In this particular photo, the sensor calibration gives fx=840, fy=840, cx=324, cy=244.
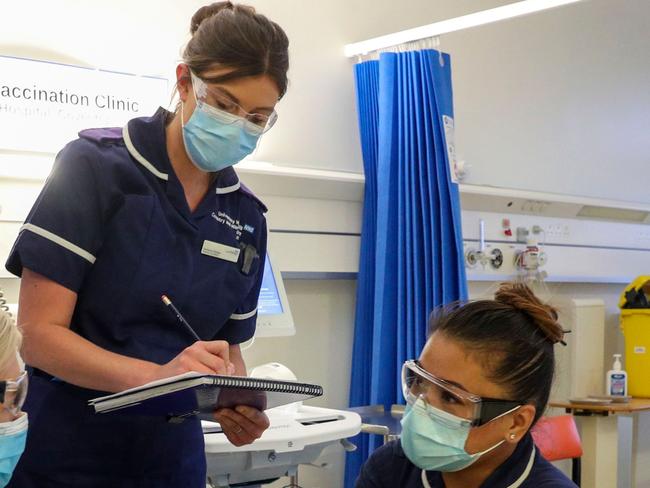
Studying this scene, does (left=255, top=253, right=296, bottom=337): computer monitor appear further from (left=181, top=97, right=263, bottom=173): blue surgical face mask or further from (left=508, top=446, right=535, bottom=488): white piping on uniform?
(left=508, top=446, right=535, bottom=488): white piping on uniform

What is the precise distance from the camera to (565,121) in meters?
4.68

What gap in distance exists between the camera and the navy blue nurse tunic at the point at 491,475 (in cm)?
158

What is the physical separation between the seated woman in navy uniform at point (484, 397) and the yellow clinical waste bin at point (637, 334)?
9.84 feet

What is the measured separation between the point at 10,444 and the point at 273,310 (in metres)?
1.64

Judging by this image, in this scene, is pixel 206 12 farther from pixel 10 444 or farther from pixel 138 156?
pixel 10 444

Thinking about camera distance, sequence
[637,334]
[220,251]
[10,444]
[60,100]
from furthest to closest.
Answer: [637,334], [60,100], [220,251], [10,444]

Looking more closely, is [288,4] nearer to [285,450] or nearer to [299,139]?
[299,139]

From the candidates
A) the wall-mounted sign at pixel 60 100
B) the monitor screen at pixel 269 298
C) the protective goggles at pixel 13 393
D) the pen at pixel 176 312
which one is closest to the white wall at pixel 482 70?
the wall-mounted sign at pixel 60 100

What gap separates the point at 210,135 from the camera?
163 centimetres

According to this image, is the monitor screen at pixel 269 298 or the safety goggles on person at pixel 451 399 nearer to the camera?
the safety goggles on person at pixel 451 399

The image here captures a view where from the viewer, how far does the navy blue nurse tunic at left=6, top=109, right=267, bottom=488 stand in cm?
149

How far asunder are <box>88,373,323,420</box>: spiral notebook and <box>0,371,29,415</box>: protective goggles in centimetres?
11

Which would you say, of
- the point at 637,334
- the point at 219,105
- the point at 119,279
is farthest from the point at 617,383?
the point at 119,279

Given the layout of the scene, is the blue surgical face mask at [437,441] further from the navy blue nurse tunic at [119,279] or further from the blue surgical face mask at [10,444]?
the blue surgical face mask at [10,444]
